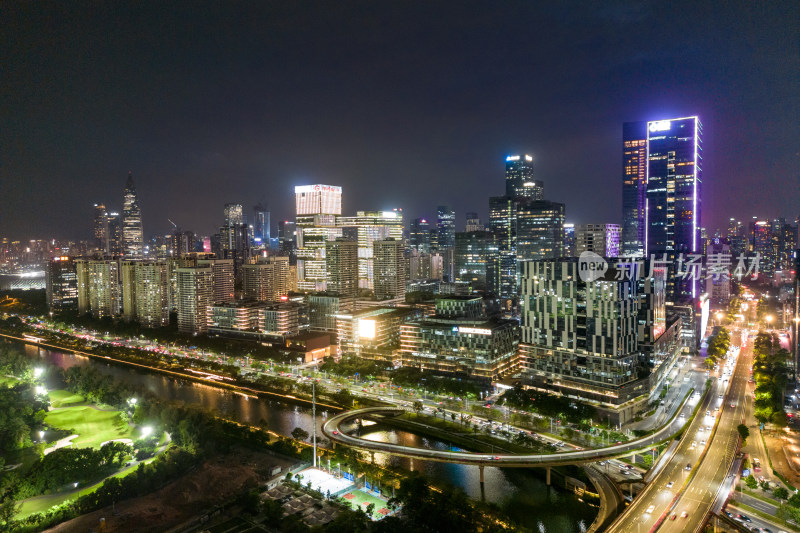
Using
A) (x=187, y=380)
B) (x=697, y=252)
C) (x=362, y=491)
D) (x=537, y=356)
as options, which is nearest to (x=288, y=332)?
(x=187, y=380)

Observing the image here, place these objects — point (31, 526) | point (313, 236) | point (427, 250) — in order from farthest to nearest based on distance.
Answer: point (427, 250) < point (313, 236) < point (31, 526)

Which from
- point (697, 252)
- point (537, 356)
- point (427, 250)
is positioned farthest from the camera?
point (427, 250)

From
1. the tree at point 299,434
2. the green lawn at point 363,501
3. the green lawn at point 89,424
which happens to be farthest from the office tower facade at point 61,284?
the green lawn at point 363,501

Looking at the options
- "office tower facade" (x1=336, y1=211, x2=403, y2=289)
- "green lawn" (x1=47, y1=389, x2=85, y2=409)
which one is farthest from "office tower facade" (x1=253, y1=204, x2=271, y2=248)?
"green lawn" (x1=47, y1=389, x2=85, y2=409)

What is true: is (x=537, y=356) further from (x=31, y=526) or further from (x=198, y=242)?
(x=198, y=242)

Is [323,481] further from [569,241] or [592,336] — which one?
[569,241]

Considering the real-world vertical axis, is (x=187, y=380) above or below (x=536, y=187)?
below

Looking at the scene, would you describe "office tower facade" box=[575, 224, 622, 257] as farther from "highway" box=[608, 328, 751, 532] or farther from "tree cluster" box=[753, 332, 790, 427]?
"highway" box=[608, 328, 751, 532]

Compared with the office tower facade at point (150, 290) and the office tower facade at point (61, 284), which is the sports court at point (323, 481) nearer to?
the office tower facade at point (150, 290)
